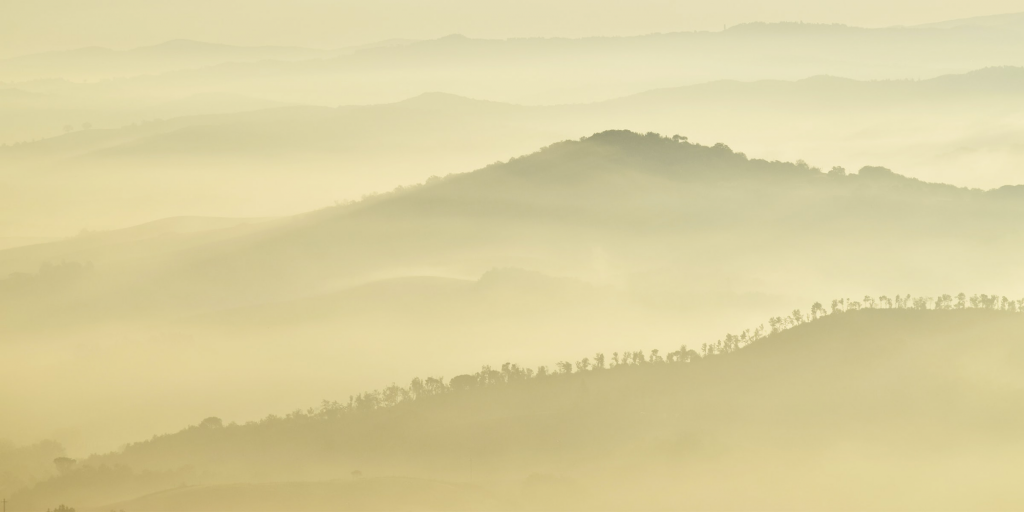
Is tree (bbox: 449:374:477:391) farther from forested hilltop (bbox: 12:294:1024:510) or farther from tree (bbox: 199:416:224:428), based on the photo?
tree (bbox: 199:416:224:428)

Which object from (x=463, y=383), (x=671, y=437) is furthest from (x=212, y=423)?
(x=671, y=437)

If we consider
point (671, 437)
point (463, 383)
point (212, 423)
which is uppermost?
point (463, 383)

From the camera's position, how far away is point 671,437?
138 meters

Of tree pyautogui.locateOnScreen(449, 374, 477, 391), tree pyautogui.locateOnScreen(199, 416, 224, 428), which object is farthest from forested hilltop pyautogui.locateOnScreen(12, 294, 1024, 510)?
tree pyautogui.locateOnScreen(449, 374, 477, 391)

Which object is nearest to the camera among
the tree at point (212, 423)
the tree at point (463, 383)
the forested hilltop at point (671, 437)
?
the forested hilltop at point (671, 437)

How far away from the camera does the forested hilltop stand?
125750mm

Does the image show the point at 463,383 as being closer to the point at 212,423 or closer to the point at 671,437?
the point at 671,437

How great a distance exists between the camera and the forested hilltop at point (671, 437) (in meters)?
126

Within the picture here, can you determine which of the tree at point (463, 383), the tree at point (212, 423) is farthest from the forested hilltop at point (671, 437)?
the tree at point (463, 383)

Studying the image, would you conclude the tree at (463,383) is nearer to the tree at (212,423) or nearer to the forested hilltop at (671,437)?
the forested hilltop at (671,437)

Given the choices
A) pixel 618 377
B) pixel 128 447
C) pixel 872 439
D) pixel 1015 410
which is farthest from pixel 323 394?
pixel 1015 410

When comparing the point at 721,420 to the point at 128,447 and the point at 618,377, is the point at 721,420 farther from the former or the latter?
the point at 128,447

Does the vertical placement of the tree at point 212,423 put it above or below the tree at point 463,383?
below

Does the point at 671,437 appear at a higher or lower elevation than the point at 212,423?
lower
